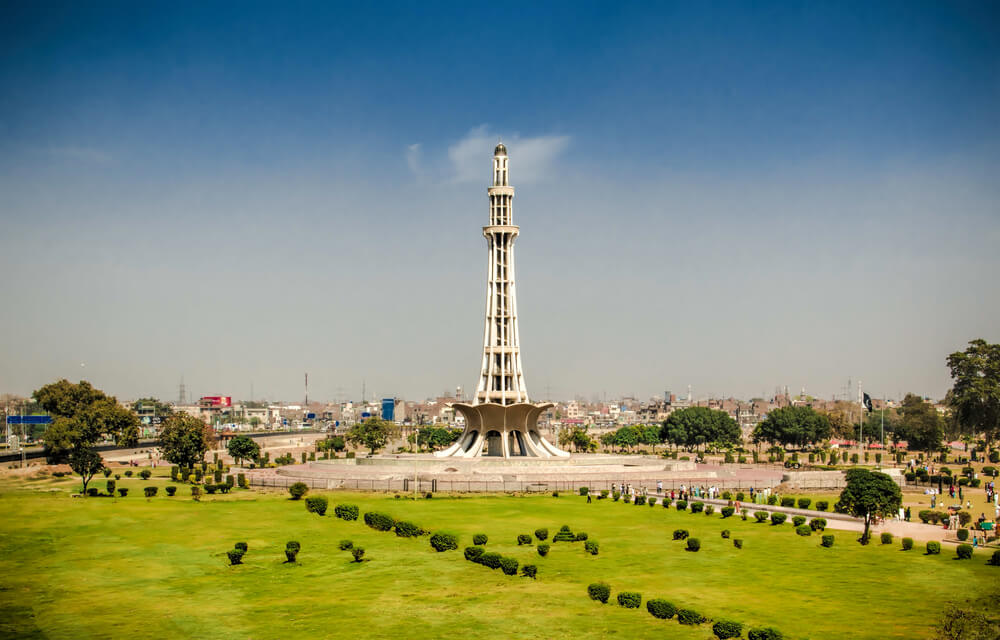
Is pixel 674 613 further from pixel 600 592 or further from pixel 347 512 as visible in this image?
pixel 347 512

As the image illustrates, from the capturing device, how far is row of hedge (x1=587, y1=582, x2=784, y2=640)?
22406mm

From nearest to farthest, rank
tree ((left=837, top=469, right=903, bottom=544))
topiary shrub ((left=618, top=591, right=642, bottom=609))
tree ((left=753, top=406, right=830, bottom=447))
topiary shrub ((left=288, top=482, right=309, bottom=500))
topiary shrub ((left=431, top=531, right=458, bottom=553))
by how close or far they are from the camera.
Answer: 1. topiary shrub ((left=618, top=591, right=642, bottom=609))
2. topiary shrub ((left=431, top=531, right=458, bottom=553))
3. tree ((left=837, top=469, right=903, bottom=544))
4. topiary shrub ((left=288, top=482, right=309, bottom=500))
5. tree ((left=753, top=406, right=830, bottom=447))

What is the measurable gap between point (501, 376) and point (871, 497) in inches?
1529

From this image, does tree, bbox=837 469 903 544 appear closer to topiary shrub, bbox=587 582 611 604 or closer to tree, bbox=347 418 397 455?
topiary shrub, bbox=587 582 611 604

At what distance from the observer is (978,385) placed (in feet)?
214

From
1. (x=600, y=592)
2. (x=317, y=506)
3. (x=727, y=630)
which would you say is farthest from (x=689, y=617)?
(x=317, y=506)

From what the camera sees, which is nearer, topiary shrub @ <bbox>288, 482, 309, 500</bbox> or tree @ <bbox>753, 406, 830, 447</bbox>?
topiary shrub @ <bbox>288, 482, 309, 500</bbox>

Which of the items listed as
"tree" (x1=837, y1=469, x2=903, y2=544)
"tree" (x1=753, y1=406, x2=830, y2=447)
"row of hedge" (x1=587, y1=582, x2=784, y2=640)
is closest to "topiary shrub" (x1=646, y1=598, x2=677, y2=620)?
"row of hedge" (x1=587, y1=582, x2=784, y2=640)

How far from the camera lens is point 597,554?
110 feet

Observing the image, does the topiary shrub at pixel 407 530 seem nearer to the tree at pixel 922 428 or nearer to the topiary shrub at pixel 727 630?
the topiary shrub at pixel 727 630

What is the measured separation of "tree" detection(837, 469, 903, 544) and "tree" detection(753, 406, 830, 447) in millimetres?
65642

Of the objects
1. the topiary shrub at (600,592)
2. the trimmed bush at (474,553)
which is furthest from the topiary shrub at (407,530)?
the topiary shrub at (600,592)

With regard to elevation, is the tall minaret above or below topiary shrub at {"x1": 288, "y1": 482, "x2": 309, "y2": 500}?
above

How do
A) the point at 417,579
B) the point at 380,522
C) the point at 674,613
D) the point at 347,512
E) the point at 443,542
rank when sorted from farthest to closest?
the point at 347,512, the point at 380,522, the point at 443,542, the point at 417,579, the point at 674,613
